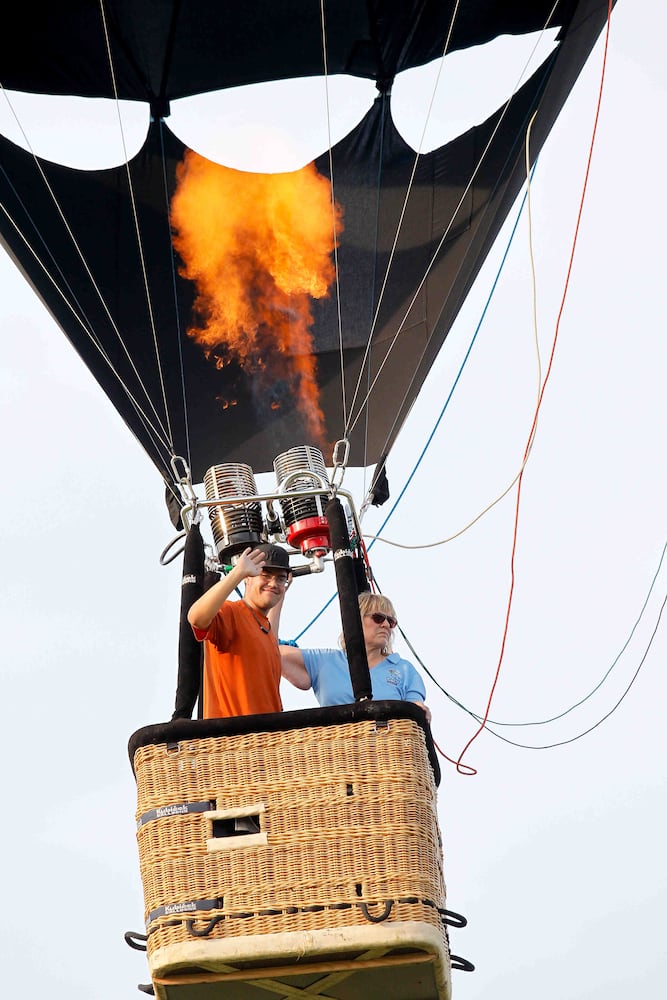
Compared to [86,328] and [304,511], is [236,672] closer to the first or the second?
[304,511]

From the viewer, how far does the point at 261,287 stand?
591 centimetres

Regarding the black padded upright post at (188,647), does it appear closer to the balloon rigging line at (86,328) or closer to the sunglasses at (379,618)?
the sunglasses at (379,618)

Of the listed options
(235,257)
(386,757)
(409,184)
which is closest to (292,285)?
(235,257)

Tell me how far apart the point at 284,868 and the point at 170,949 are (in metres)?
0.30

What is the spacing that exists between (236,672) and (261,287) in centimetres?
238

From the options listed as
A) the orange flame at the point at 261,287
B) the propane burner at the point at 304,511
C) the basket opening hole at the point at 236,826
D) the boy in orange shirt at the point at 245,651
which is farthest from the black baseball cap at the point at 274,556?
the orange flame at the point at 261,287

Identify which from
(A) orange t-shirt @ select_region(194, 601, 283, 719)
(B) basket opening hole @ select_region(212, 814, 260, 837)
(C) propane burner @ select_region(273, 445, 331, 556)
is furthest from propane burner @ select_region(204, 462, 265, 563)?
(B) basket opening hole @ select_region(212, 814, 260, 837)

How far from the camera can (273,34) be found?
6.01m

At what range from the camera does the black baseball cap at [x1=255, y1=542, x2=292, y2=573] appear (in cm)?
390

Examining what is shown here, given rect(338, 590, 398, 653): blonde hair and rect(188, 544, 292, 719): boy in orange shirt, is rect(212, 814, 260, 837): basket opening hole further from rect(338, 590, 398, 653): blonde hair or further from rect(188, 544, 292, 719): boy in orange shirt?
rect(338, 590, 398, 653): blonde hair

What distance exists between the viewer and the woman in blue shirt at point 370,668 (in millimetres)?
4246

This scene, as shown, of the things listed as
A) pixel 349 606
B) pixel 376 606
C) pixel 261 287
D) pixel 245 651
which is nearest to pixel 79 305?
pixel 261 287

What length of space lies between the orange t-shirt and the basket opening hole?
30 cm

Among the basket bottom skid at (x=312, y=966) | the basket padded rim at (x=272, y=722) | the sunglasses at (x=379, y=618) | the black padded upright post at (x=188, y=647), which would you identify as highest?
the sunglasses at (x=379, y=618)
